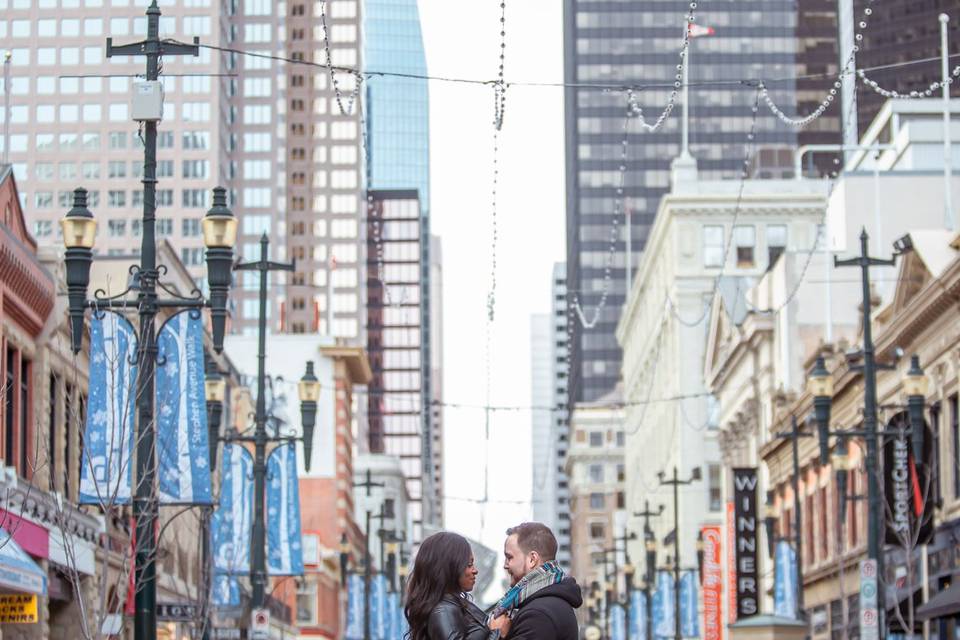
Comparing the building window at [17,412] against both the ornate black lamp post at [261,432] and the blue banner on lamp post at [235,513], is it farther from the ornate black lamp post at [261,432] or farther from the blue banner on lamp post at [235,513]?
the ornate black lamp post at [261,432]

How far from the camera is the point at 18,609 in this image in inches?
1363

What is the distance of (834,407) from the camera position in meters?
65.2

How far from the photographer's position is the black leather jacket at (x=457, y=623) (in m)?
8.35

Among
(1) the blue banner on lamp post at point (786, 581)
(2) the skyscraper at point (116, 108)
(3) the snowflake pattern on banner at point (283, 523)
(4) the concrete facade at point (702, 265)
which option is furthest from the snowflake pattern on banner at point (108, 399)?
(4) the concrete facade at point (702, 265)

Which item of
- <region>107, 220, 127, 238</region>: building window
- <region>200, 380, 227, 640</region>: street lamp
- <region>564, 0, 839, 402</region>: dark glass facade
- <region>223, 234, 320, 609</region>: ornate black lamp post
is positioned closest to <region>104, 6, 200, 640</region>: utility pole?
<region>223, 234, 320, 609</region>: ornate black lamp post

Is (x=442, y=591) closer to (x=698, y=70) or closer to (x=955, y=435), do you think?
(x=955, y=435)

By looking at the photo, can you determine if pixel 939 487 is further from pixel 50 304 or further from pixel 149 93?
pixel 149 93

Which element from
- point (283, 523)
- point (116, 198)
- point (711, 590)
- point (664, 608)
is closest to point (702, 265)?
point (116, 198)

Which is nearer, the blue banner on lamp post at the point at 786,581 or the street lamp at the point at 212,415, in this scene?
the street lamp at the point at 212,415

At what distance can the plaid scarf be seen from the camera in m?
8.67

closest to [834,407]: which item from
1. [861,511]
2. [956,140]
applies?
[861,511]

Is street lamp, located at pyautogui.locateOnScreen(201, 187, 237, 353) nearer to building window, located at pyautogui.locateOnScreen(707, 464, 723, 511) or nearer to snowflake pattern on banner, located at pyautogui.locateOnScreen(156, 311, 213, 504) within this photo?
snowflake pattern on banner, located at pyautogui.locateOnScreen(156, 311, 213, 504)

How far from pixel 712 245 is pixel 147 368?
96.2 meters

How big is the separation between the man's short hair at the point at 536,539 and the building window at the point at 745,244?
106m
